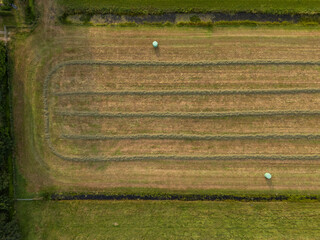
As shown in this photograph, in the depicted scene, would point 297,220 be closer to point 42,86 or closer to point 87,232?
point 87,232

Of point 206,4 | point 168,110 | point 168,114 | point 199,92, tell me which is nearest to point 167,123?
point 168,114

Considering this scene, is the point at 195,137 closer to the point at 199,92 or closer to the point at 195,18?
the point at 199,92

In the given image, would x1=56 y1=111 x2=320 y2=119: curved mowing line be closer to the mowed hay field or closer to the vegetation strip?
the mowed hay field

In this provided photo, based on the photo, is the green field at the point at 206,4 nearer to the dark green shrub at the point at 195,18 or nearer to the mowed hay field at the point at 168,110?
the dark green shrub at the point at 195,18

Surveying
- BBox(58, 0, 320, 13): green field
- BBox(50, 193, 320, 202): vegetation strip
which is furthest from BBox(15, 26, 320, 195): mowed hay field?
BBox(58, 0, 320, 13): green field

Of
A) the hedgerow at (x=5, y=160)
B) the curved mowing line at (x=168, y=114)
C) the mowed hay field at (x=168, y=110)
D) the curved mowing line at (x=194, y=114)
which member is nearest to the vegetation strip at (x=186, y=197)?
the mowed hay field at (x=168, y=110)

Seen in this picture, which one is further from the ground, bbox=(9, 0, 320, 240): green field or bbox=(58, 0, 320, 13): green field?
bbox=(58, 0, 320, 13): green field
